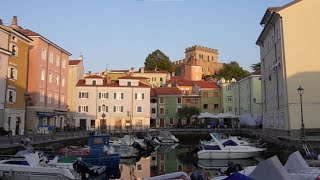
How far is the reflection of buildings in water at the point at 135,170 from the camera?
25.4 metres

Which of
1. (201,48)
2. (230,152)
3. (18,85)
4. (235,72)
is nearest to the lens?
(230,152)

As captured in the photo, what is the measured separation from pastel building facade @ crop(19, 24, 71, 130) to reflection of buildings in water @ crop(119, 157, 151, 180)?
24428mm

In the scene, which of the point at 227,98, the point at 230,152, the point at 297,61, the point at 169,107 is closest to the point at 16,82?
the point at 230,152

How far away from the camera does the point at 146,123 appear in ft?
248

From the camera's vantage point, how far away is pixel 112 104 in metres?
74.9

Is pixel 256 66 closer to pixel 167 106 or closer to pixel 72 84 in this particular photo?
pixel 167 106

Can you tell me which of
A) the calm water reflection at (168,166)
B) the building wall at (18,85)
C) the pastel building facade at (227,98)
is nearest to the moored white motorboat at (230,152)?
the calm water reflection at (168,166)

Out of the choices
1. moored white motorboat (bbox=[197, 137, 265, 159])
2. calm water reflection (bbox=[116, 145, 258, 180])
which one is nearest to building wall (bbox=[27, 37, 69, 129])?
calm water reflection (bbox=[116, 145, 258, 180])

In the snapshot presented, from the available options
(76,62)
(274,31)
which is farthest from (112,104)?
(274,31)

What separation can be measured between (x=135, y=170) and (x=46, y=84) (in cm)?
3446

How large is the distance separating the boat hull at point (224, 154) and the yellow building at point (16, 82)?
76.3 ft

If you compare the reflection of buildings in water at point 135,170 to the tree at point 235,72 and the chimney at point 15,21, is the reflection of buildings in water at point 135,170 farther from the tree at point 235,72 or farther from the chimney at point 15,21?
the tree at point 235,72

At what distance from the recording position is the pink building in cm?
5450

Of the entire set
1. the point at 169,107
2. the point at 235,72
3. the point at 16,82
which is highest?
the point at 235,72
